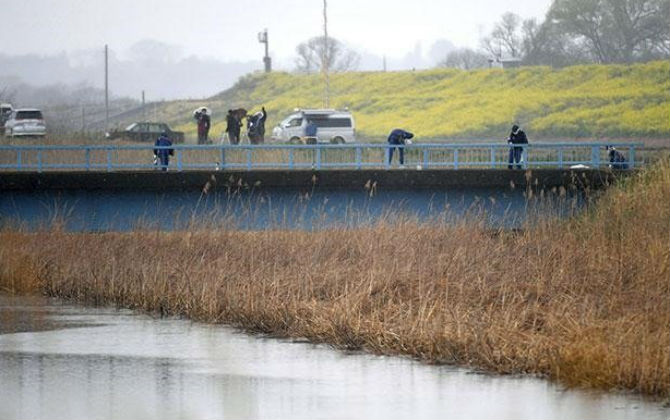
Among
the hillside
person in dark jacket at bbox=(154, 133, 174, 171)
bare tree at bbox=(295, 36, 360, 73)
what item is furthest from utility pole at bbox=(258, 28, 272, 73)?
person in dark jacket at bbox=(154, 133, 174, 171)

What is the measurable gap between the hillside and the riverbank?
4421cm

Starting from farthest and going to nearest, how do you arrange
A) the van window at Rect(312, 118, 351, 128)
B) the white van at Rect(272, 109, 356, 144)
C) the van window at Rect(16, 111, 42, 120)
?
the van window at Rect(16, 111, 42, 120)
the van window at Rect(312, 118, 351, 128)
the white van at Rect(272, 109, 356, 144)

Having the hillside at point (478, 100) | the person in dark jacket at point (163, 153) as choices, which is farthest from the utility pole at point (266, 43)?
the person in dark jacket at point (163, 153)

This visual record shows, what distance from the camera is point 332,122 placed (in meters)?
61.2

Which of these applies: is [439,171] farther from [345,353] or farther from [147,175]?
[345,353]

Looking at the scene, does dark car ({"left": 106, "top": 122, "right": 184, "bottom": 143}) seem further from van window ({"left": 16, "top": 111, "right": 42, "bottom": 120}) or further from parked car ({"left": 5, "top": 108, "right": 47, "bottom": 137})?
van window ({"left": 16, "top": 111, "right": 42, "bottom": 120})

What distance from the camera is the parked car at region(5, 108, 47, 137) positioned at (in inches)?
2534

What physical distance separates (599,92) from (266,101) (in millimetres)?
21999

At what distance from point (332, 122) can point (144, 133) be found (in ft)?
31.1

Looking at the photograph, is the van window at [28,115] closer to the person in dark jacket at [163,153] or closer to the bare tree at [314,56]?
the person in dark jacket at [163,153]

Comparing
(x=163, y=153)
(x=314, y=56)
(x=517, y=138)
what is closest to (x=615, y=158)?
(x=517, y=138)

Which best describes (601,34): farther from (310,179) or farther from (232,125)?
(310,179)

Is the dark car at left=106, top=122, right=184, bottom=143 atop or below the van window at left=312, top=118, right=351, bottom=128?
below

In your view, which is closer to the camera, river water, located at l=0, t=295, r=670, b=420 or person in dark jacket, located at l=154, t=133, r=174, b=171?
river water, located at l=0, t=295, r=670, b=420
